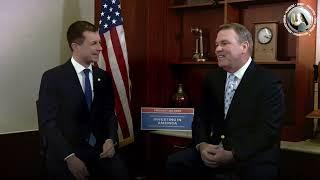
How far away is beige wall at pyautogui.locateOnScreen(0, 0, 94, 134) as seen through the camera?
304 cm

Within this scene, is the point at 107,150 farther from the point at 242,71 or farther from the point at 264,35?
the point at 264,35

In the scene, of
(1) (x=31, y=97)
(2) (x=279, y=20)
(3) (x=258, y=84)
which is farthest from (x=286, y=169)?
(1) (x=31, y=97)

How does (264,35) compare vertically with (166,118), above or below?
above

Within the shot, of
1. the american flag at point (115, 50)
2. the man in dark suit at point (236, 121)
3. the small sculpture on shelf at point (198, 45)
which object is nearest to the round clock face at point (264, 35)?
the small sculpture on shelf at point (198, 45)

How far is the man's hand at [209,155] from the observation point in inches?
89.7

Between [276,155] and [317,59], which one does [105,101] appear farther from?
[317,59]

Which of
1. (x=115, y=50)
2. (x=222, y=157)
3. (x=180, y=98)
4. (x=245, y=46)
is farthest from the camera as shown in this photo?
(x=180, y=98)

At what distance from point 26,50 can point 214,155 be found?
173 centimetres

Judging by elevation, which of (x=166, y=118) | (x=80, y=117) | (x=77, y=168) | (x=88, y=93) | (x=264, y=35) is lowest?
(x=77, y=168)

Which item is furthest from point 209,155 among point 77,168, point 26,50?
point 26,50

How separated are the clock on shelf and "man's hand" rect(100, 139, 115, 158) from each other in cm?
132

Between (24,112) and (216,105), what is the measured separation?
1568mm

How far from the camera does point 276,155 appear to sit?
2240 millimetres

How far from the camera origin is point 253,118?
89.8 inches
